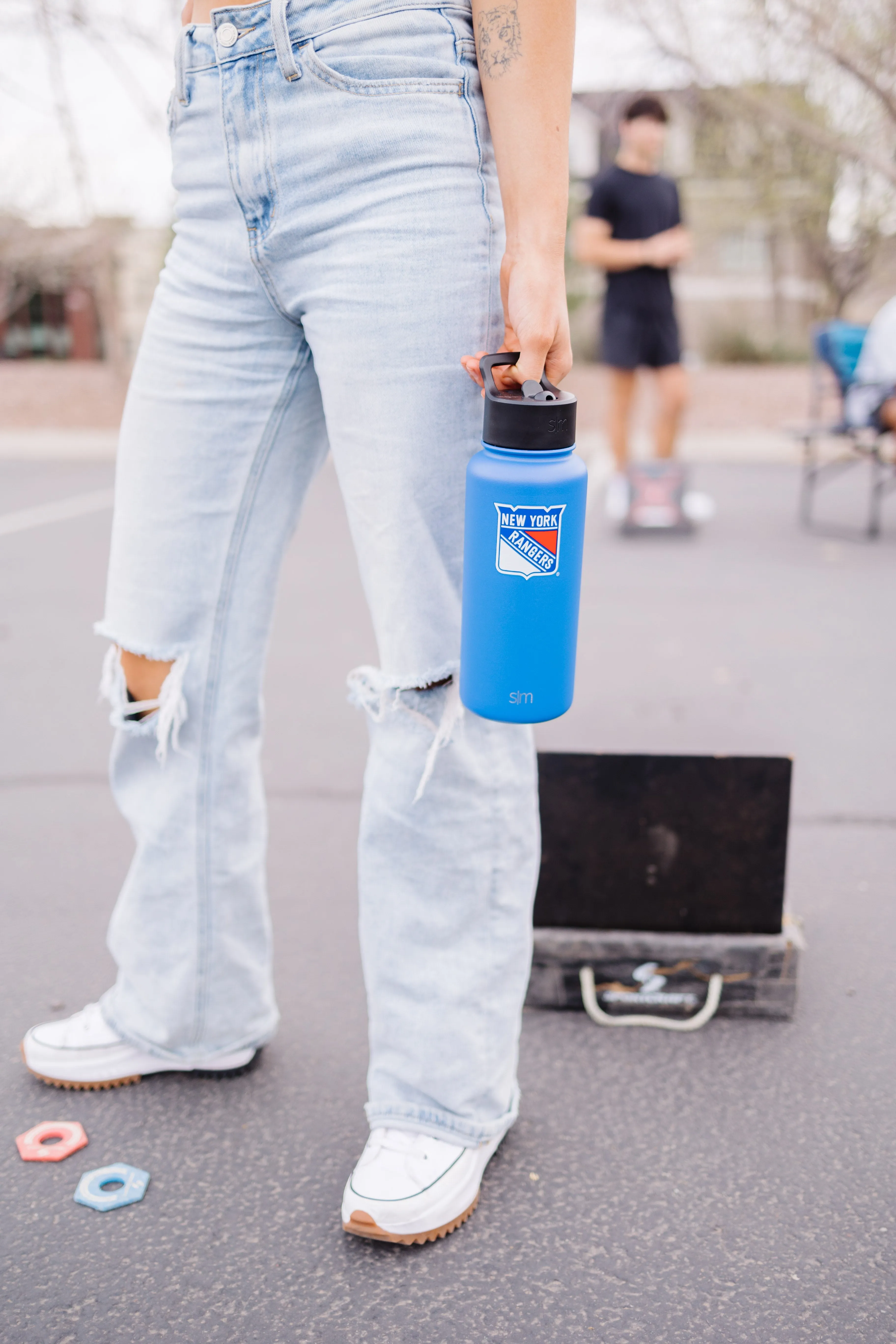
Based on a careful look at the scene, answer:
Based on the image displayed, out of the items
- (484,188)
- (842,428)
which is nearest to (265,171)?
(484,188)

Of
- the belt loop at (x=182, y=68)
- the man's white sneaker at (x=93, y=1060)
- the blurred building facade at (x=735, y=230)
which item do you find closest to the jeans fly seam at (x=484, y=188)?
the belt loop at (x=182, y=68)

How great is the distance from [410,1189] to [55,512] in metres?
6.37

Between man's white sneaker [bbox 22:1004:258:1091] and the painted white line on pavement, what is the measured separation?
5.10 meters

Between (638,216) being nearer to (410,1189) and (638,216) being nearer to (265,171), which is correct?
(265,171)

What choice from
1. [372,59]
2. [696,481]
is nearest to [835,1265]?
[372,59]

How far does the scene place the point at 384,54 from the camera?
1.23m

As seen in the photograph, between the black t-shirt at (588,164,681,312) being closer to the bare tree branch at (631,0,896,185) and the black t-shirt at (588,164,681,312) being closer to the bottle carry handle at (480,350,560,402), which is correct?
the bare tree branch at (631,0,896,185)

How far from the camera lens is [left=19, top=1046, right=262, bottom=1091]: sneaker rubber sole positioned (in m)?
1.72

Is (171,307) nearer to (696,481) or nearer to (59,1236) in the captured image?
(59,1236)

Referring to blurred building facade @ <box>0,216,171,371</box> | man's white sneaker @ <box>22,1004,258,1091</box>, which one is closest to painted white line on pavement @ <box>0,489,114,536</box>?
blurred building facade @ <box>0,216,171,371</box>

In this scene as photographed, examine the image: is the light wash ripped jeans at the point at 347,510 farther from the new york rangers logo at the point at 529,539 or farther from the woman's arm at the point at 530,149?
the new york rangers logo at the point at 529,539

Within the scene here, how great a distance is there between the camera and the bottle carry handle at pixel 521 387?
1.21m

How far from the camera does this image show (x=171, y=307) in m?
1.44

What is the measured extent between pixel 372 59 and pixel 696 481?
706 cm
